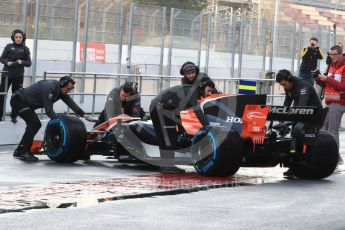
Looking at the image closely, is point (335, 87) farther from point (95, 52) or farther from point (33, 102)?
point (95, 52)

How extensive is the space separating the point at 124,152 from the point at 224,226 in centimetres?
613

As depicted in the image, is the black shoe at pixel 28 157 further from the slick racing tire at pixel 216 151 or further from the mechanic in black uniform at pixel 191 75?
the slick racing tire at pixel 216 151

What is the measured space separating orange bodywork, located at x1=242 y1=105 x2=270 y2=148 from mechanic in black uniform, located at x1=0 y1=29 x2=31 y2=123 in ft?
21.0

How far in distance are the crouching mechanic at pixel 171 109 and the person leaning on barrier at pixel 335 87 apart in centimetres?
210

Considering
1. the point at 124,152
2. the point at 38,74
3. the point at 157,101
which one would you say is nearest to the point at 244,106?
the point at 157,101

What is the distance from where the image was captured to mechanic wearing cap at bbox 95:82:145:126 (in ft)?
53.4

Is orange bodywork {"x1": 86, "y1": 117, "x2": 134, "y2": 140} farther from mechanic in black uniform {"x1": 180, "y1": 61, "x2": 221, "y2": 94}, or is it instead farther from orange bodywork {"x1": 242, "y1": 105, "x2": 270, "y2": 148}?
orange bodywork {"x1": 242, "y1": 105, "x2": 270, "y2": 148}

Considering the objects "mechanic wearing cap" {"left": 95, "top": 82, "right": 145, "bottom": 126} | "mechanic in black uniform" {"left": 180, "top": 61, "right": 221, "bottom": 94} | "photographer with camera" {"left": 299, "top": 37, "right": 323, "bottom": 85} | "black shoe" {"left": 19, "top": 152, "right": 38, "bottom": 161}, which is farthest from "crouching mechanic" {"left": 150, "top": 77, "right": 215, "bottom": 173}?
"photographer with camera" {"left": 299, "top": 37, "right": 323, "bottom": 85}

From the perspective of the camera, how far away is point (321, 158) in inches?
555

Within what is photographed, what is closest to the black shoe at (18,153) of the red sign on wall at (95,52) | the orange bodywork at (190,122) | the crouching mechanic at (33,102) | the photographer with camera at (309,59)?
the crouching mechanic at (33,102)

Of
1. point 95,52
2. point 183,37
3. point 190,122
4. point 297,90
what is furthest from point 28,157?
point 183,37

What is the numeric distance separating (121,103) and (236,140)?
3607 mm

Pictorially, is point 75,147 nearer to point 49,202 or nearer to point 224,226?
point 49,202

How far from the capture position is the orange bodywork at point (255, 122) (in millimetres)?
13688
